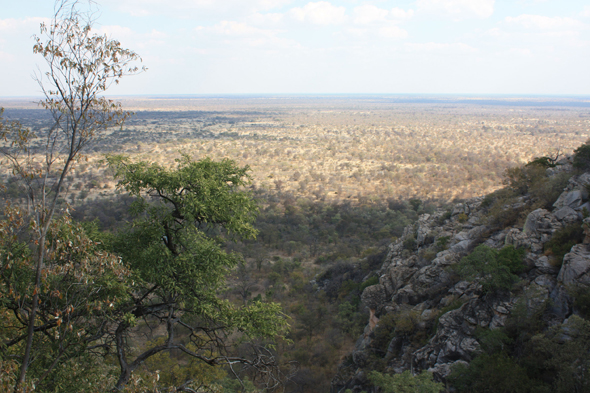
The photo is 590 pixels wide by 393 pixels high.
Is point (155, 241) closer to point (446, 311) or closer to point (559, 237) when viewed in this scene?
point (446, 311)

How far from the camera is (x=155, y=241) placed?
7543 mm

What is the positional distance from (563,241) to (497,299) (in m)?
2.77

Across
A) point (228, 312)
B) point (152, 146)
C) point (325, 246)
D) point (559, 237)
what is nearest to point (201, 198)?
point (228, 312)

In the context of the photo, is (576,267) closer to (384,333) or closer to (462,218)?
(384,333)

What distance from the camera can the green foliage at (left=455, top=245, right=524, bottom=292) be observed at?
36.5 ft

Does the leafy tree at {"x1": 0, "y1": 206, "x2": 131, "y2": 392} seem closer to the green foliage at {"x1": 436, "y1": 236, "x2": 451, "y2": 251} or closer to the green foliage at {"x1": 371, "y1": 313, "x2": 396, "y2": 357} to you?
the green foliage at {"x1": 371, "y1": 313, "x2": 396, "y2": 357}

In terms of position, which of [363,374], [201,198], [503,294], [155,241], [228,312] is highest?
[201,198]

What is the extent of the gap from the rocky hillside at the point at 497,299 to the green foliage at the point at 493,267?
3 centimetres

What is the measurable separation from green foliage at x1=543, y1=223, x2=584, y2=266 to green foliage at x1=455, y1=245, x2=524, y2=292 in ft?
2.81

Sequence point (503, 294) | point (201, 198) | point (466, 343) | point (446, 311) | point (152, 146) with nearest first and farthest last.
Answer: point (201, 198) < point (466, 343) < point (503, 294) < point (446, 311) < point (152, 146)

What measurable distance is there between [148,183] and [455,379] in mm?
8802

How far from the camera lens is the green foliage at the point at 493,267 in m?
11.1

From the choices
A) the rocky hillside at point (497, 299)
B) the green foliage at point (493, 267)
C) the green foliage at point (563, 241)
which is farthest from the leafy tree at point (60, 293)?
the green foliage at point (563, 241)

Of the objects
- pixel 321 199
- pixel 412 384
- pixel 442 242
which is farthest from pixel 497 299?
pixel 321 199
